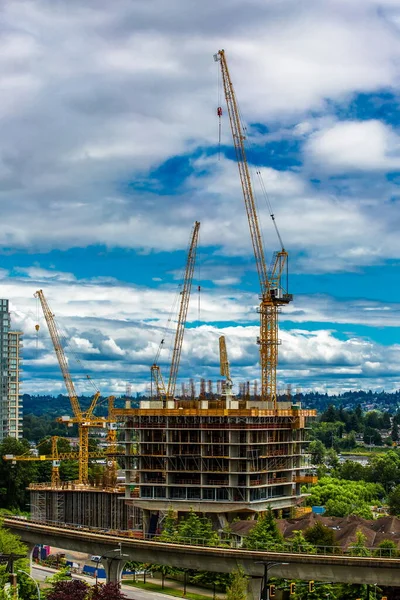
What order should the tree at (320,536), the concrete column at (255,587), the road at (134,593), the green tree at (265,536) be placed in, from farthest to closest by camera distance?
the tree at (320,536)
the green tree at (265,536)
the road at (134,593)
the concrete column at (255,587)

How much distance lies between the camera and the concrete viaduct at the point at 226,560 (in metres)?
127

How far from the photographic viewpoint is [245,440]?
601 ft

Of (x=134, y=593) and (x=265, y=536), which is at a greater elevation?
(x=265, y=536)

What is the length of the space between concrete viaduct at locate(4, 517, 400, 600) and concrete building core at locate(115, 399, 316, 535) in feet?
105

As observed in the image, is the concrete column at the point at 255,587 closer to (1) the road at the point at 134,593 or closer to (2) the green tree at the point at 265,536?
(2) the green tree at the point at 265,536

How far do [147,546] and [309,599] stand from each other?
1041 inches

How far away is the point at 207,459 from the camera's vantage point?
603ft

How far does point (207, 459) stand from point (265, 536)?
107ft

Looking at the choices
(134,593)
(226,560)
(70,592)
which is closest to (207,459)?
(134,593)

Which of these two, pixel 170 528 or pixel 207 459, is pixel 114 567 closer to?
pixel 170 528

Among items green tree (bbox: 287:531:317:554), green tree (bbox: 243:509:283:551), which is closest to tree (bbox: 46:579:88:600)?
green tree (bbox: 287:531:317:554)

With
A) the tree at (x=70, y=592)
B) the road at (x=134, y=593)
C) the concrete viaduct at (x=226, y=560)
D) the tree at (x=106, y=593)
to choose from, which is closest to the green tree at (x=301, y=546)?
the concrete viaduct at (x=226, y=560)

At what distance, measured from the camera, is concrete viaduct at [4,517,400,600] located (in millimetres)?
127438

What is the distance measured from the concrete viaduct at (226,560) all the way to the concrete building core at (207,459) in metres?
31.9
